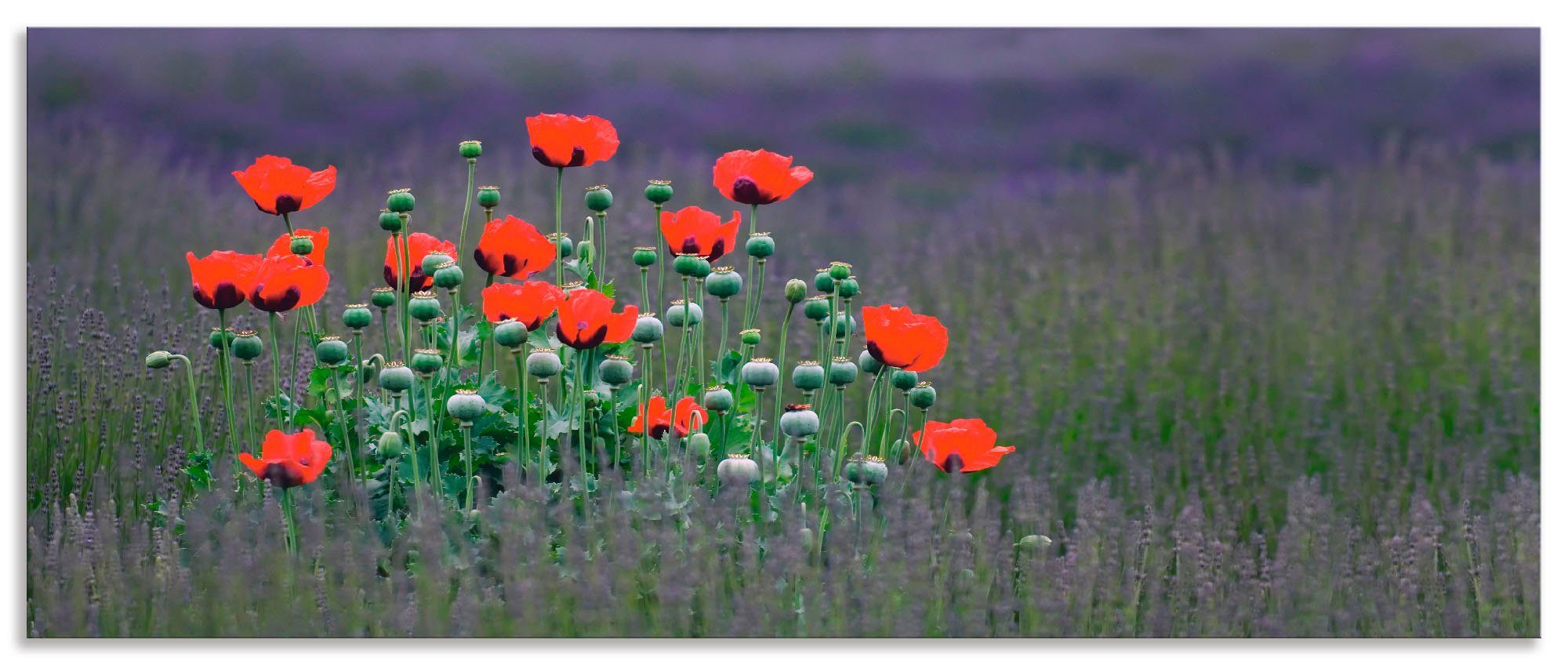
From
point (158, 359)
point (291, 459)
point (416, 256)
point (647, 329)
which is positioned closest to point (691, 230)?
point (647, 329)

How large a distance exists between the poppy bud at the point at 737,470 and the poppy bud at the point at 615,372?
0.60 feet

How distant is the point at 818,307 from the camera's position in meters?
2.55

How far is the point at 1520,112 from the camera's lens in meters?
2.97

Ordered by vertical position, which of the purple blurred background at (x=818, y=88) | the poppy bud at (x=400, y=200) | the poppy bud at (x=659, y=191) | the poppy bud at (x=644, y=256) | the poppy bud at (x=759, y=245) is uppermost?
the purple blurred background at (x=818, y=88)

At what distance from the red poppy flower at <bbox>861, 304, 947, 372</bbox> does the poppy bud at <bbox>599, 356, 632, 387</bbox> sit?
33 cm

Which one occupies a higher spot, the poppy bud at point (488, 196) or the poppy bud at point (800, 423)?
the poppy bud at point (488, 196)

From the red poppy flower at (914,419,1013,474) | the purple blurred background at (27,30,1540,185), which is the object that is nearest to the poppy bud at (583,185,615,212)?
the purple blurred background at (27,30,1540,185)

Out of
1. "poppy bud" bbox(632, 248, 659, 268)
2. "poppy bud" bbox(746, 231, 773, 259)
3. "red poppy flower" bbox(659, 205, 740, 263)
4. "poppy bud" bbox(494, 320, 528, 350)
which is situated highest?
"red poppy flower" bbox(659, 205, 740, 263)

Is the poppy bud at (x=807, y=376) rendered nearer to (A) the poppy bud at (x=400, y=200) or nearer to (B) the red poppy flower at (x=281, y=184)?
(A) the poppy bud at (x=400, y=200)

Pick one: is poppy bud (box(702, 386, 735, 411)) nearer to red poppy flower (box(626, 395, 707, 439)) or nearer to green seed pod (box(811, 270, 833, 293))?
red poppy flower (box(626, 395, 707, 439))

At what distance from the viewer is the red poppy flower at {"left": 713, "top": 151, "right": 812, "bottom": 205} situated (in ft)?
8.30

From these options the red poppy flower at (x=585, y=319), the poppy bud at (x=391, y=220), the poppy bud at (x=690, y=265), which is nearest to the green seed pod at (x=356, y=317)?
the poppy bud at (x=391, y=220)

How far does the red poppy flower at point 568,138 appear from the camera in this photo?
8.37 ft

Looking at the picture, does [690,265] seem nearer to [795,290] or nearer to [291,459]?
[795,290]
